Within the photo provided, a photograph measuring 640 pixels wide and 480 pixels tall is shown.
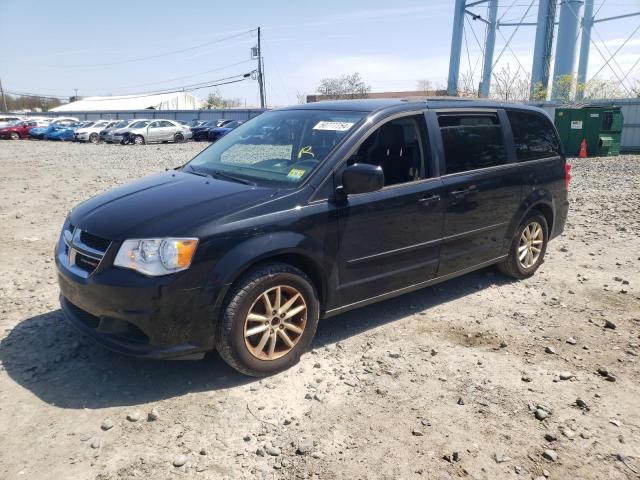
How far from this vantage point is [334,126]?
4066mm

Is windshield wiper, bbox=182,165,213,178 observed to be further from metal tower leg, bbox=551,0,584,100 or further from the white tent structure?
the white tent structure

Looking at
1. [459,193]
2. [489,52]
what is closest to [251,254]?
[459,193]

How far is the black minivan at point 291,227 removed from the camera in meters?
3.16

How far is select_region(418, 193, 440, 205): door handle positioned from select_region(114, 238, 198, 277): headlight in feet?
6.40

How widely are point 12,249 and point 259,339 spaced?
4556mm

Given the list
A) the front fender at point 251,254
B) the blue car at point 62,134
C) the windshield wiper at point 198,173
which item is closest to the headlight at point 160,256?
the front fender at point 251,254

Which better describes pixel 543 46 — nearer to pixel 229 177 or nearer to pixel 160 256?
pixel 229 177

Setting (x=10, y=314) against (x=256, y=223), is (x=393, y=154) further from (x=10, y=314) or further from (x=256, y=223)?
(x=10, y=314)

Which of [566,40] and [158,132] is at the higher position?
[566,40]

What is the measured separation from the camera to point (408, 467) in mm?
2686

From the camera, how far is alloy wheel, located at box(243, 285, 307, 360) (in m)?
3.43

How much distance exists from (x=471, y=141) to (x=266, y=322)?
261 cm

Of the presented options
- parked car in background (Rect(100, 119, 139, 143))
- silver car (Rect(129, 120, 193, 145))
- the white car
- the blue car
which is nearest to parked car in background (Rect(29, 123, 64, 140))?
the blue car

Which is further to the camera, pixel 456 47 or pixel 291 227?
pixel 456 47
